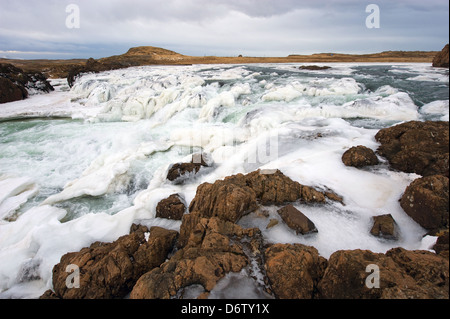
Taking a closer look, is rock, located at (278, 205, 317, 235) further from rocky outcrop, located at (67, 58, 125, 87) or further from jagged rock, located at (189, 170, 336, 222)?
rocky outcrop, located at (67, 58, 125, 87)

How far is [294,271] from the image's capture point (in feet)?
8.96

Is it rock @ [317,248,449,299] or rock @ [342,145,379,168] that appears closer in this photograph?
rock @ [317,248,449,299]

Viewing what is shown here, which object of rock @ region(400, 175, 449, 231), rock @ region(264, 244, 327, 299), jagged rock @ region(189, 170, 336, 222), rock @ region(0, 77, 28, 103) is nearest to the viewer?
rock @ region(264, 244, 327, 299)

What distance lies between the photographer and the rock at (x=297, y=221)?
12.1 ft

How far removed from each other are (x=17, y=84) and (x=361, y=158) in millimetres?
24690

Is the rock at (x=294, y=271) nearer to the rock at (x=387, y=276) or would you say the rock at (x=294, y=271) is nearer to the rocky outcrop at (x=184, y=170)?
the rock at (x=387, y=276)

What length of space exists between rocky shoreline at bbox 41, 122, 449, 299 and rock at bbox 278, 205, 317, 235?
16 mm

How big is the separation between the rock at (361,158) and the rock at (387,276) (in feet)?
8.00

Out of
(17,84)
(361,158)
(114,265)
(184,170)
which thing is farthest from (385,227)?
(17,84)

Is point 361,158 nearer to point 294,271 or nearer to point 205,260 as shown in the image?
point 294,271

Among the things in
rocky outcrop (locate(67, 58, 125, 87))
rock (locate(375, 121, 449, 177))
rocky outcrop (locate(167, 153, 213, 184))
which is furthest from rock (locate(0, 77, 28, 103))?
rock (locate(375, 121, 449, 177))

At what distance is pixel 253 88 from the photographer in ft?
51.2

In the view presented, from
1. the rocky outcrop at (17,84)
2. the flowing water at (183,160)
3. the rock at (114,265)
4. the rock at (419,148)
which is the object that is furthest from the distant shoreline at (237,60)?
the rock at (114,265)

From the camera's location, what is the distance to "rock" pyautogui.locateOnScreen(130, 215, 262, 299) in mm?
2695
